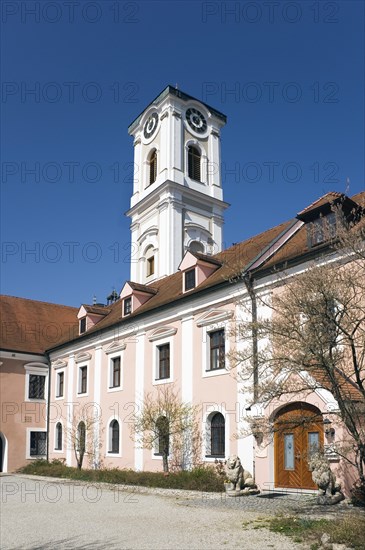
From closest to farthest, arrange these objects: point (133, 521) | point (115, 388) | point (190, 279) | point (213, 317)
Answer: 1. point (133, 521)
2. point (213, 317)
3. point (190, 279)
4. point (115, 388)

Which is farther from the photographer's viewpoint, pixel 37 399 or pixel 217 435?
pixel 37 399

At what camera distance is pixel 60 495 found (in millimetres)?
17094

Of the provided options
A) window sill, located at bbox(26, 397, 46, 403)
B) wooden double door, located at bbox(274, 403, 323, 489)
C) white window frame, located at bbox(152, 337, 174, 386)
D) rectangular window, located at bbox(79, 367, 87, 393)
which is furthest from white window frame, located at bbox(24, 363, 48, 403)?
wooden double door, located at bbox(274, 403, 323, 489)

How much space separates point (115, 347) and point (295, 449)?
458 inches

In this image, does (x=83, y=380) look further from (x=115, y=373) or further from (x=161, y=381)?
(x=161, y=381)

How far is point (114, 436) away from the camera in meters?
25.4

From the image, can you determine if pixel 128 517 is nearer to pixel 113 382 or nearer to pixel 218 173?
pixel 113 382

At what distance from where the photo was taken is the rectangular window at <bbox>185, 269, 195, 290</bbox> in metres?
22.5

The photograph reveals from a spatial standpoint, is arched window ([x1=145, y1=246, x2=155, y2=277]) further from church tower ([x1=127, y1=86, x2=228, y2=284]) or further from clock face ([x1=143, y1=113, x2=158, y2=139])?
clock face ([x1=143, y1=113, x2=158, y2=139])

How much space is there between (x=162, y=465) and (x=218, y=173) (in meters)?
23.7

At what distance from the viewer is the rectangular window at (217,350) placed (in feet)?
65.6

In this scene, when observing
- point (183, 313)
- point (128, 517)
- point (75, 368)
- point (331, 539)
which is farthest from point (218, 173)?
point (331, 539)

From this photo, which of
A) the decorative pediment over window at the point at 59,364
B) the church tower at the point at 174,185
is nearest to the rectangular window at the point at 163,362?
the decorative pediment over window at the point at 59,364

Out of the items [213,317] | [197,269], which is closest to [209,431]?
[213,317]
